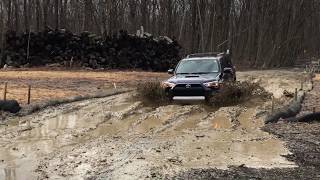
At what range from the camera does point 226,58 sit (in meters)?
21.3

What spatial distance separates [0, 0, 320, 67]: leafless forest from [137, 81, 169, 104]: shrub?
1208 inches

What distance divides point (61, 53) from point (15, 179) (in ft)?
103

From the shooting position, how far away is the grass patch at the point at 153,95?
1814cm

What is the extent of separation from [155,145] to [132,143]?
1.81 feet

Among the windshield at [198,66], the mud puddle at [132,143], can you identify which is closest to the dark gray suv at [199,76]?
the windshield at [198,66]

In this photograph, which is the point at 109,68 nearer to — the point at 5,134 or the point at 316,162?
the point at 5,134

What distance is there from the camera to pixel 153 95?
728 inches

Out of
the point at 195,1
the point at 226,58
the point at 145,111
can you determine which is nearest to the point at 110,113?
the point at 145,111

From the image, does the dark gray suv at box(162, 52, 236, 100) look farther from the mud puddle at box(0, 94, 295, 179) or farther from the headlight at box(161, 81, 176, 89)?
the mud puddle at box(0, 94, 295, 179)

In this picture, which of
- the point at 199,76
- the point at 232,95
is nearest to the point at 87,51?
the point at 199,76

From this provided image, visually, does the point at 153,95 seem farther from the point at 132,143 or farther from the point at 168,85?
the point at 132,143

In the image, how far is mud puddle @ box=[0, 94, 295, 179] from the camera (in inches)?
348

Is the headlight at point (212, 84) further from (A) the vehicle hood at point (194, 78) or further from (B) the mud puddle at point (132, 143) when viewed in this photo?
(B) the mud puddle at point (132, 143)

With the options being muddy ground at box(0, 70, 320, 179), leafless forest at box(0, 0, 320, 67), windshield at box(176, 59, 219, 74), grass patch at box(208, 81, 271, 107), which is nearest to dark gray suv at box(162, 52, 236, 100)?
windshield at box(176, 59, 219, 74)
